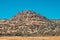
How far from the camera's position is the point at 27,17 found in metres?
115

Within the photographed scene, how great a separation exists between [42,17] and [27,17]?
26.3ft

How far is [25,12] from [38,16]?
277 inches

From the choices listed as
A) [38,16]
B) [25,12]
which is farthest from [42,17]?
[25,12]

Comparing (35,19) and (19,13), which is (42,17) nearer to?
(35,19)

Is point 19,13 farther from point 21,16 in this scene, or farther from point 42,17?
point 42,17

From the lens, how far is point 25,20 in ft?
367

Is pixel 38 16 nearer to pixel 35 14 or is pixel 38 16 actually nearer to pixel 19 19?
pixel 35 14

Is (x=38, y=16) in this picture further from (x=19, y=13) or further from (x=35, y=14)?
(x=19, y=13)

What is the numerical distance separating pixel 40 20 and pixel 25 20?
318 inches

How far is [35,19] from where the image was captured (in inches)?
4545

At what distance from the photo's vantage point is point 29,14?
374 feet

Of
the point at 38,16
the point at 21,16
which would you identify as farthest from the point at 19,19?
the point at 38,16

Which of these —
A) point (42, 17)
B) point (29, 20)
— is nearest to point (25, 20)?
point (29, 20)

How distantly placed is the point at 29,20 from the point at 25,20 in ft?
8.91
